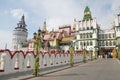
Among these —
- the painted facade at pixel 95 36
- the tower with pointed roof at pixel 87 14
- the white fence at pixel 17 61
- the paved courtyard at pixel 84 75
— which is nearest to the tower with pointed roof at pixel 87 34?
the painted facade at pixel 95 36

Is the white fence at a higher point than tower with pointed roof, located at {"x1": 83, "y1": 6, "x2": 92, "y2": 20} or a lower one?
lower

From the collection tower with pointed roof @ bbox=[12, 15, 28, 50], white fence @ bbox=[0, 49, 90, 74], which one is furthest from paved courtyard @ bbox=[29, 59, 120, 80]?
tower with pointed roof @ bbox=[12, 15, 28, 50]

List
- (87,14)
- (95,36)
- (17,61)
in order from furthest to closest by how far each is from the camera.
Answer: (87,14) → (95,36) → (17,61)

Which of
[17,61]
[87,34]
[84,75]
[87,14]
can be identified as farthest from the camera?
[87,14]

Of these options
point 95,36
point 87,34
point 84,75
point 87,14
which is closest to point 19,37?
point 87,14

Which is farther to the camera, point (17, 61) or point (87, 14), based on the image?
point (87, 14)

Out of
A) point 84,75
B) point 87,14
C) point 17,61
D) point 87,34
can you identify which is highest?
point 87,14

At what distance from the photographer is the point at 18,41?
330 ft

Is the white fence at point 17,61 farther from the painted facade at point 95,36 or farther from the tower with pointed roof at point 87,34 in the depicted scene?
the tower with pointed roof at point 87,34

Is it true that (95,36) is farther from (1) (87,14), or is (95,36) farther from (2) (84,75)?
(2) (84,75)

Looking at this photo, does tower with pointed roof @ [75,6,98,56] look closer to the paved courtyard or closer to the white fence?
the white fence

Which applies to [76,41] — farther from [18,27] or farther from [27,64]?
[27,64]

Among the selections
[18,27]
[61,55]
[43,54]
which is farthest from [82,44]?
[43,54]

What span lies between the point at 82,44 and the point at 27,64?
6025 centimetres
